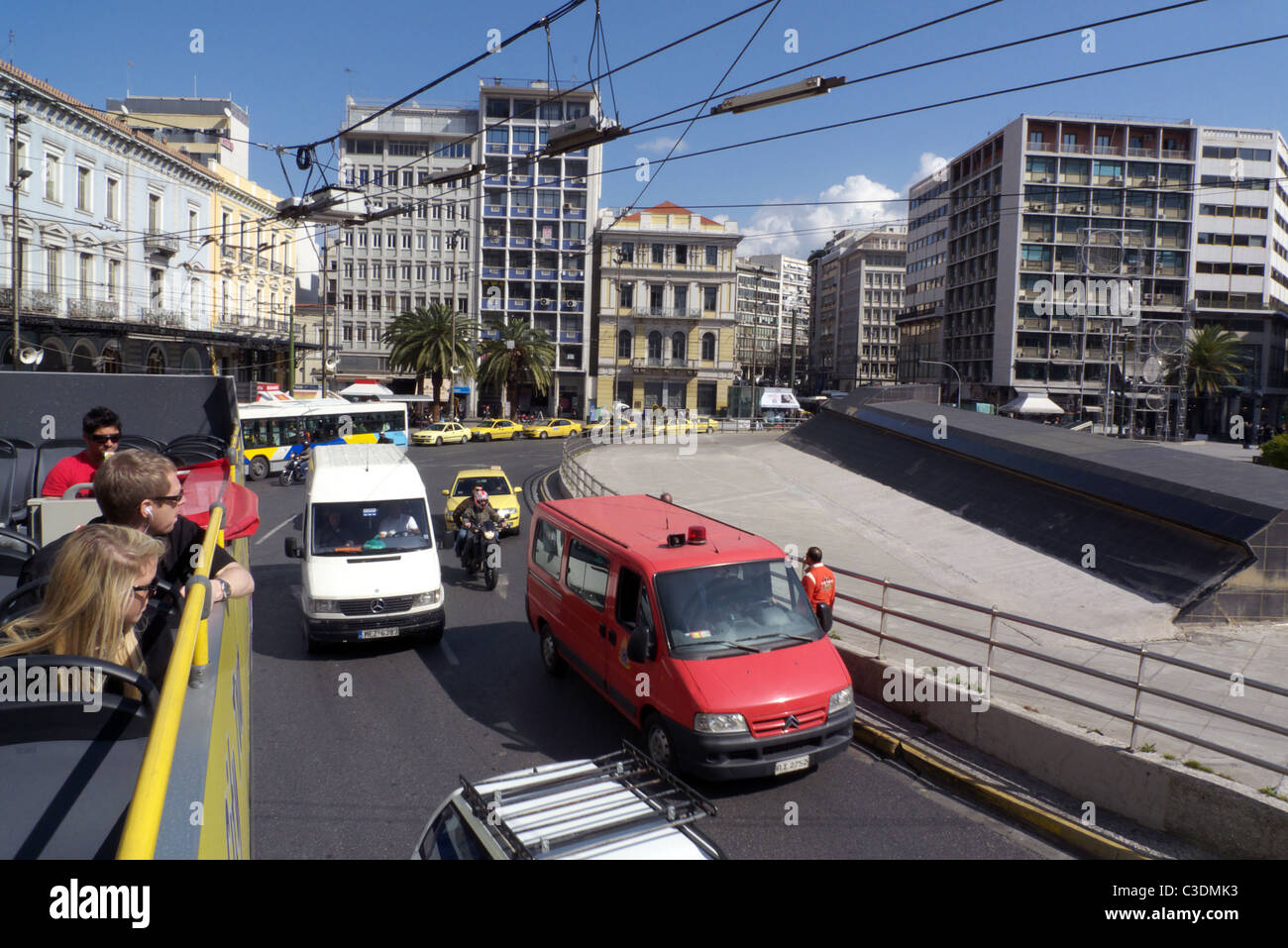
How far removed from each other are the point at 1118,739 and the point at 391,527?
8.61m

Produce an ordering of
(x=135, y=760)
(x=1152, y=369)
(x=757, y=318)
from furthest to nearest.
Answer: (x=757, y=318) < (x=1152, y=369) < (x=135, y=760)

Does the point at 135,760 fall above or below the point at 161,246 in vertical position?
below

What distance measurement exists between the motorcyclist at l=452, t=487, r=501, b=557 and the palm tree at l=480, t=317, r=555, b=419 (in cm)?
4661

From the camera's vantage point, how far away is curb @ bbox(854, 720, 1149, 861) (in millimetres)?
5859

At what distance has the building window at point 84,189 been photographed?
35.8 metres

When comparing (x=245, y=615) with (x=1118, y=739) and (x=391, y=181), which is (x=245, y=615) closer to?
(x=1118, y=739)

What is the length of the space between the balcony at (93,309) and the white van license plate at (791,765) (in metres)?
37.8

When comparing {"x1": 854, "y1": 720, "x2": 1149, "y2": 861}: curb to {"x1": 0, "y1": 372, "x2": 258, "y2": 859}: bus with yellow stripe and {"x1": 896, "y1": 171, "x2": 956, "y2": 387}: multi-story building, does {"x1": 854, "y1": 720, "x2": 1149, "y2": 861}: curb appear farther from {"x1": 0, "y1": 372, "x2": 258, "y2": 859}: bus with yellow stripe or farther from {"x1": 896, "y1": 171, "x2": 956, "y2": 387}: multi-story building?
{"x1": 896, "y1": 171, "x2": 956, "y2": 387}: multi-story building

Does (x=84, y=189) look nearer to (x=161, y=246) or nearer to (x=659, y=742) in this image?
(x=161, y=246)

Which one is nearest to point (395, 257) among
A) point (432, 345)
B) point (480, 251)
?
point (480, 251)

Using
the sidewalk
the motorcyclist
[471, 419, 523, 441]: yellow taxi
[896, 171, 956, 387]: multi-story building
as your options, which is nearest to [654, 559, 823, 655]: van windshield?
the sidewalk

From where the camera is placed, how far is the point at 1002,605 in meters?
13.9

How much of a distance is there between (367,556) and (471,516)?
4.30 m
